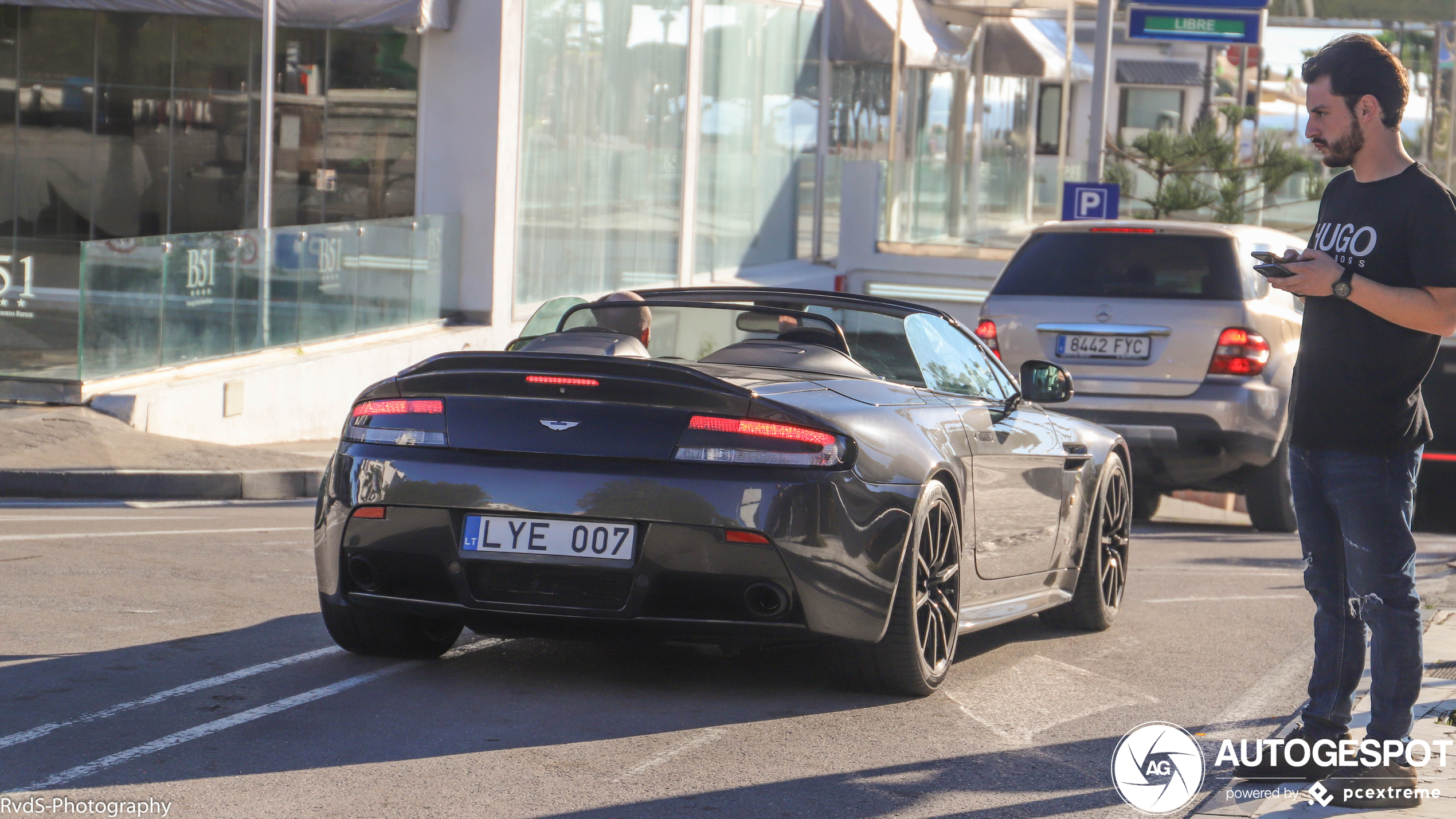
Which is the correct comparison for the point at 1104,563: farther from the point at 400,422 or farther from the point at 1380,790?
the point at 400,422

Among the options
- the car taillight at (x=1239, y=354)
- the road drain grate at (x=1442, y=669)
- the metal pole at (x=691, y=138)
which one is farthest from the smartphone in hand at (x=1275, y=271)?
the metal pole at (x=691, y=138)

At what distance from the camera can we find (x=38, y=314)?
13.6 m

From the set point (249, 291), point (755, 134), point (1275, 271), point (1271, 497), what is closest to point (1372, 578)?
point (1275, 271)

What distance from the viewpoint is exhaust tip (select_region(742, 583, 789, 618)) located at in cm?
542

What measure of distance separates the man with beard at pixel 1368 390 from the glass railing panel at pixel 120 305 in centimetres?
1033

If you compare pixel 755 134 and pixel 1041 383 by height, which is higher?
pixel 755 134

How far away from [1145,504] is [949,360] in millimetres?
7231

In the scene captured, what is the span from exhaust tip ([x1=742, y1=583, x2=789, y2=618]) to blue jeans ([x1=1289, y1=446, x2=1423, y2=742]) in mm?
1492

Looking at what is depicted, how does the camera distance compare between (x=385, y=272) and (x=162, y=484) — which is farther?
(x=385, y=272)

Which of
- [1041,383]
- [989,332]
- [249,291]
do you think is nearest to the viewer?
[1041,383]

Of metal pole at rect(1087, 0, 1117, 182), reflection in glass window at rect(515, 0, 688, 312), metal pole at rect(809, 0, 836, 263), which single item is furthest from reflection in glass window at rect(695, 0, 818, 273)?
metal pole at rect(1087, 0, 1117, 182)

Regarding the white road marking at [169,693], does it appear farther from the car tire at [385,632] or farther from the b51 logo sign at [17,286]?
the b51 logo sign at [17,286]

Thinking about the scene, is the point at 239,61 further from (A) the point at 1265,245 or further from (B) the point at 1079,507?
(B) the point at 1079,507

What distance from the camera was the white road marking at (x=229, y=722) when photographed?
4504 millimetres
